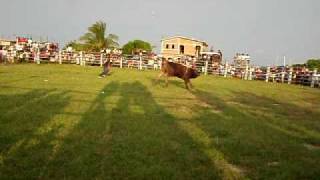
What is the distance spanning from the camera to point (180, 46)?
174 feet

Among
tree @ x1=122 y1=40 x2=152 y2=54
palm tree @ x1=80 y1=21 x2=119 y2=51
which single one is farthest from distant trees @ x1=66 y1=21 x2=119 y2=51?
tree @ x1=122 y1=40 x2=152 y2=54

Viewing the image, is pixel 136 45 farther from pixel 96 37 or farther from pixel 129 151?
pixel 129 151

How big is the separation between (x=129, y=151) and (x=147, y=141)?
0.72 meters

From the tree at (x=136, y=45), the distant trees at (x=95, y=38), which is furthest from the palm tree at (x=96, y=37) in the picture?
the tree at (x=136, y=45)

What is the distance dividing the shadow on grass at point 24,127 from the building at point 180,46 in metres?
41.4

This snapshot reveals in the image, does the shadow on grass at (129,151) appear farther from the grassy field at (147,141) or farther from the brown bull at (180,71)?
the brown bull at (180,71)

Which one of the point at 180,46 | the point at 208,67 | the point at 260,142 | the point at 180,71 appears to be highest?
the point at 180,46

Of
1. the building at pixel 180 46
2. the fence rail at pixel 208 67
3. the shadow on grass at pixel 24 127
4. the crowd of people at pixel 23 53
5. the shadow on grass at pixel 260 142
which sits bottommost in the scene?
the shadow on grass at pixel 260 142

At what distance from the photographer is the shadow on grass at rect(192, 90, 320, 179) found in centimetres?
572

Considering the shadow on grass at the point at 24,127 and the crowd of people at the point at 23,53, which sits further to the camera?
the crowd of people at the point at 23,53

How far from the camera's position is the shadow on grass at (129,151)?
5.20m

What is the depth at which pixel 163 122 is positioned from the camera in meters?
8.69

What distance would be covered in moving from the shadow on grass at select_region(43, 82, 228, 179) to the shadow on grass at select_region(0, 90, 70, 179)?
375 mm

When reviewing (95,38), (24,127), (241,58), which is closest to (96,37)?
(95,38)
